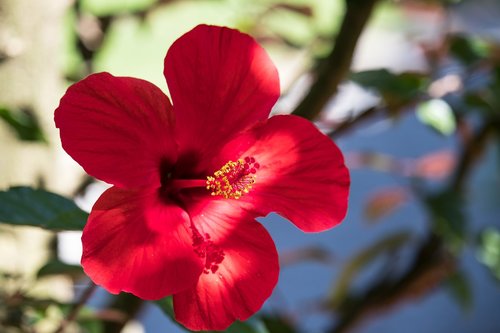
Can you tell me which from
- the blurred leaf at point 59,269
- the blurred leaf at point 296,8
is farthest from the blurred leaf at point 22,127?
the blurred leaf at point 296,8

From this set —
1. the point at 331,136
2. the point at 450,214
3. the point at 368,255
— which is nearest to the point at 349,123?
the point at 331,136

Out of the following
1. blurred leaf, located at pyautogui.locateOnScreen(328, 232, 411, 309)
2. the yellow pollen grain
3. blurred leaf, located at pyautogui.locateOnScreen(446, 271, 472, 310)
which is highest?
the yellow pollen grain

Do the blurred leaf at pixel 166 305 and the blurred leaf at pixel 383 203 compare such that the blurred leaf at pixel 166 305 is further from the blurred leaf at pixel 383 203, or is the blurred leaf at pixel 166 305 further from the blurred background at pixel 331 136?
the blurred leaf at pixel 383 203

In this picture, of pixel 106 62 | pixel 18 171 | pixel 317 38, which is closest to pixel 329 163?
pixel 18 171

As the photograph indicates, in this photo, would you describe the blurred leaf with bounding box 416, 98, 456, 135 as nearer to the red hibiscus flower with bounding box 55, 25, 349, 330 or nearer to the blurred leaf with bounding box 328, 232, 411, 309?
the red hibiscus flower with bounding box 55, 25, 349, 330

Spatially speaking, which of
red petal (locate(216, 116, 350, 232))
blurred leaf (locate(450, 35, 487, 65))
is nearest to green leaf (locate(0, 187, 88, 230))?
red petal (locate(216, 116, 350, 232))
